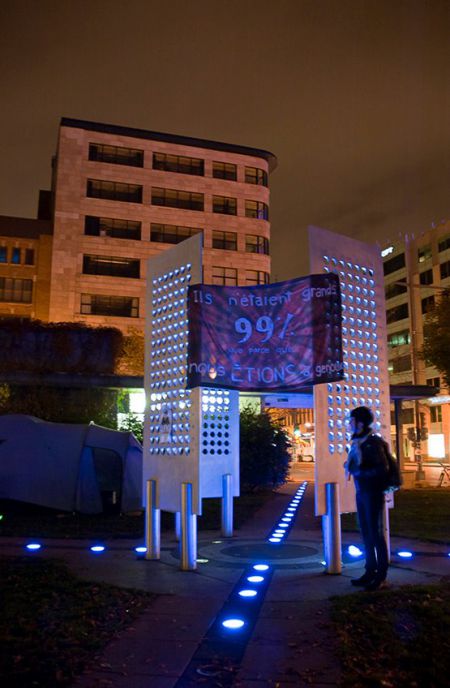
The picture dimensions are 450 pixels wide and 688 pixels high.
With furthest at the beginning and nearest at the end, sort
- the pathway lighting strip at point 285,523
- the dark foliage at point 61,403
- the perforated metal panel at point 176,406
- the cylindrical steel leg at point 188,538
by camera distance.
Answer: the dark foliage at point 61,403
the pathway lighting strip at point 285,523
the perforated metal panel at point 176,406
the cylindrical steel leg at point 188,538

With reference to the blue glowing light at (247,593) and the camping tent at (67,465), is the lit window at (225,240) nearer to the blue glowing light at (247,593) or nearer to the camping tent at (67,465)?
the camping tent at (67,465)

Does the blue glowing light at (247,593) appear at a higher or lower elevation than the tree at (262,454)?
lower

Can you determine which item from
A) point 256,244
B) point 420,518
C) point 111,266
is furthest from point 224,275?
point 420,518

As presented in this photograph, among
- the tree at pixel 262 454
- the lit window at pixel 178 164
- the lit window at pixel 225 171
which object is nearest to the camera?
the tree at pixel 262 454

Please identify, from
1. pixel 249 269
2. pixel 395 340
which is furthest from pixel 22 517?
pixel 395 340

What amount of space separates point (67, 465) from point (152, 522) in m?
5.82

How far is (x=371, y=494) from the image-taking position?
266 inches

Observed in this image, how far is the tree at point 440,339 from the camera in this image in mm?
25719

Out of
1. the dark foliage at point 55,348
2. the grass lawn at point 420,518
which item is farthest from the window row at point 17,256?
the grass lawn at point 420,518

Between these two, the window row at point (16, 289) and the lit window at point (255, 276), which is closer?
the window row at point (16, 289)

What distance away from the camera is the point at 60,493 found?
550 inches

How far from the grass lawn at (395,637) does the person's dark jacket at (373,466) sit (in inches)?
42.5

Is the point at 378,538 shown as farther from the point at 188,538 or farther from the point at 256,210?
the point at 256,210

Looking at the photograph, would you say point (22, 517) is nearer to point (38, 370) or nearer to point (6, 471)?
point (6, 471)
